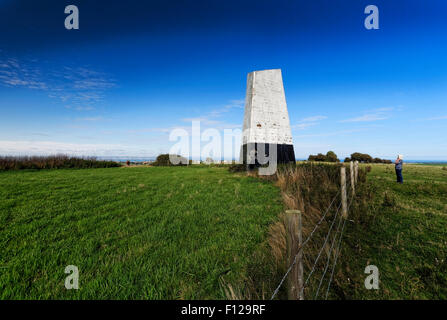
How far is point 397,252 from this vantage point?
4188mm

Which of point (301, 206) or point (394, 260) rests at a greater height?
point (301, 206)

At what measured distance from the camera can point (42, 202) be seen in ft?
22.1

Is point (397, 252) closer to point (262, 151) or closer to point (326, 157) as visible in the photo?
point (262, 151)

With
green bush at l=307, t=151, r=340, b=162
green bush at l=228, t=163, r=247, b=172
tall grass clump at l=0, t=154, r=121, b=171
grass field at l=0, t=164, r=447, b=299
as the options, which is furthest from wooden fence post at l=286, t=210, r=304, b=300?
green bush at l=307, t=151, r=340, b=162

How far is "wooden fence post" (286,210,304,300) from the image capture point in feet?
6.65

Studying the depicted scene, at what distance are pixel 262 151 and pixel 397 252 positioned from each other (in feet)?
40.5

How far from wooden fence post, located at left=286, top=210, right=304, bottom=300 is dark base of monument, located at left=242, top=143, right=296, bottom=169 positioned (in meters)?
14.2

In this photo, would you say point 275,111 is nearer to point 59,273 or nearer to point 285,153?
point 285,153

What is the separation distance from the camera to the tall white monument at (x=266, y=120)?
52.7 ft

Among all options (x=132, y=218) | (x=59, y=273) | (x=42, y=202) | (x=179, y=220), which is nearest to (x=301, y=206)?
(x=179, y=220)

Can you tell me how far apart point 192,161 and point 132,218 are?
1166 inches

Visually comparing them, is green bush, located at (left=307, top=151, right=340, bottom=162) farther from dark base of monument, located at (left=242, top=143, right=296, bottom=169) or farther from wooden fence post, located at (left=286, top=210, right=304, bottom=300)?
wooden fence post, located at (left=286, top=210, right=304, bottom=300)
